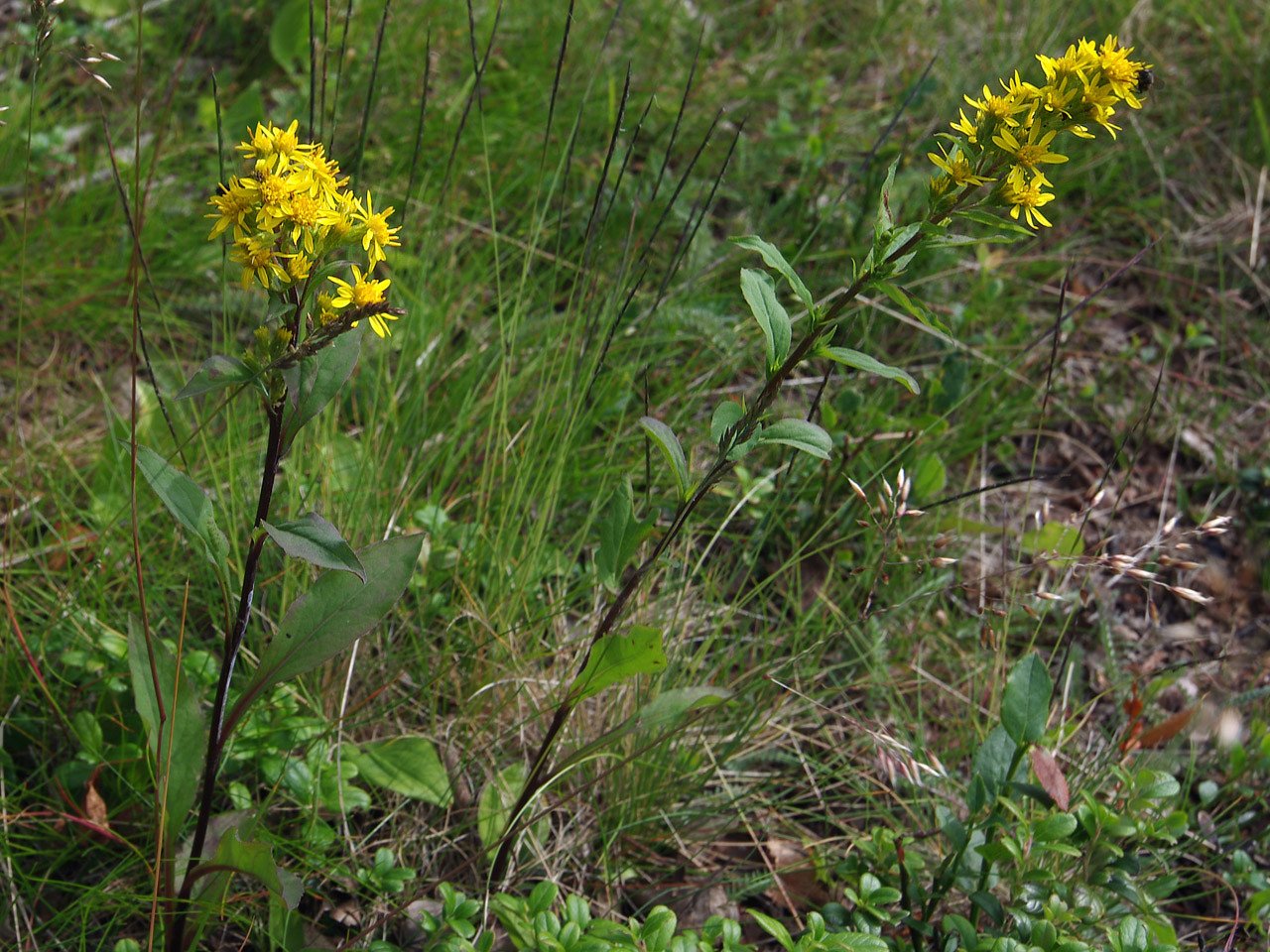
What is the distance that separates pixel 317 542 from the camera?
3.95 ft

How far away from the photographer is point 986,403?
8.86 feet

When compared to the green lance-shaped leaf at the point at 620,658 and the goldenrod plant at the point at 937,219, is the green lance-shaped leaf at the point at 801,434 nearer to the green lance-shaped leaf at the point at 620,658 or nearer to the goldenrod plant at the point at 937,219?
the goldenrod plant at the point at 937,219

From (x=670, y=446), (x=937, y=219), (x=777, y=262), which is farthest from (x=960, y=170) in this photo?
(x=670, y=446)

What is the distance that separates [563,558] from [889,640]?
0.71 m

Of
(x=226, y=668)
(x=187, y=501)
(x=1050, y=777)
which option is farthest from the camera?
(x=1050, y=777)

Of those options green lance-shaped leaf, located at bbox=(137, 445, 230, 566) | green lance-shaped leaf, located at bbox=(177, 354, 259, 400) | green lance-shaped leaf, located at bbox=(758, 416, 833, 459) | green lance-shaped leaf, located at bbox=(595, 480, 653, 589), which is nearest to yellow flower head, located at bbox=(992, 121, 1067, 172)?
green lance-shaped leaf, located at bbox=(758, 416, 833, 459)

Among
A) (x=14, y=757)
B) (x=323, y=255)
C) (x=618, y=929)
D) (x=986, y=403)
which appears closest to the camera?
(x=323, y=255)

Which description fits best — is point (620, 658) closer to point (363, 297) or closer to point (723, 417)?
point (723, 417)

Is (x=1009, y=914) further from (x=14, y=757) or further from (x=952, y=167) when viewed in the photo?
(x=14, y=757)

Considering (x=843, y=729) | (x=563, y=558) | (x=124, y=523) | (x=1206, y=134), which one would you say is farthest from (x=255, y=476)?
(x=1206, y=134)

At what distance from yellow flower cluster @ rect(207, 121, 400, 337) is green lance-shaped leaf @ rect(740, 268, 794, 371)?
0.44m

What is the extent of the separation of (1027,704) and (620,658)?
2.34ft

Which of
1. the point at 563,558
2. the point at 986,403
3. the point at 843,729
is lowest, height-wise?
the point at 843,729

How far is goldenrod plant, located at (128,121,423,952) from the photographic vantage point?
116cm
